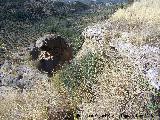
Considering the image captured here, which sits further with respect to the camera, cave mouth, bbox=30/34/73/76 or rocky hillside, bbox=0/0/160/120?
cave mouth, bbox=30/34/73/76

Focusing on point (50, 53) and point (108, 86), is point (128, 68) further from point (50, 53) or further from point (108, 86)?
point (50, 53)

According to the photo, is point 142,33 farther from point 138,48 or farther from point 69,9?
point 69,9

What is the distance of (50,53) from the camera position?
73.9ft

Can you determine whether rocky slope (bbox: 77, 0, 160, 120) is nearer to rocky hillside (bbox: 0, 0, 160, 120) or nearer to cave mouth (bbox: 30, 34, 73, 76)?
rocky hillside (bbox: 0, 0, 160, 120)

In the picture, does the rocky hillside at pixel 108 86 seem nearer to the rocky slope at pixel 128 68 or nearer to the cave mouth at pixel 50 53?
the rocky slope at pixel 128 68

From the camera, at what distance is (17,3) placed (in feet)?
266

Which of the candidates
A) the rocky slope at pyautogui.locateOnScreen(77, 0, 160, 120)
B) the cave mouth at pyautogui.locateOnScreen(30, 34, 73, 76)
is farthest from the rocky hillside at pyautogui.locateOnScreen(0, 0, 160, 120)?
the cave mouth at pyautogui.locateOnScreen(30, 34, 73, 76)

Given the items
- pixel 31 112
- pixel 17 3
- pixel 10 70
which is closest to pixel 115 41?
pixel 31 112

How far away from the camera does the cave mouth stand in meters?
21.3

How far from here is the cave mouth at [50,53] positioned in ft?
70.0

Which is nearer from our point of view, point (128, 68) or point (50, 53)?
point (128, 68)

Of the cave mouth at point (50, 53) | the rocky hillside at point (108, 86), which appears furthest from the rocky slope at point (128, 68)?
the cave mouth at point (50, 53)

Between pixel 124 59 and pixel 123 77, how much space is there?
1605 mm

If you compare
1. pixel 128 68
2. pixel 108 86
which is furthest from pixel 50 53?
pixel 108 86
